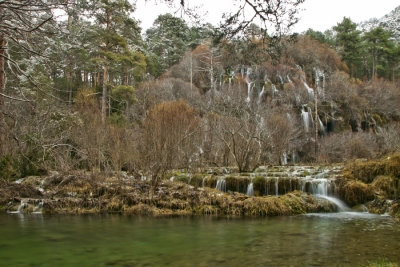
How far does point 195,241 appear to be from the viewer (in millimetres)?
8531

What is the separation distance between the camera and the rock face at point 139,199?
12906 mm

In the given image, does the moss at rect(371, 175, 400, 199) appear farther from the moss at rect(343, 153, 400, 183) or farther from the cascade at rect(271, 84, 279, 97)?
the cascade at rect(271, 84, 279, 97)

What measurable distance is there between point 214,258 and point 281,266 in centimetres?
133

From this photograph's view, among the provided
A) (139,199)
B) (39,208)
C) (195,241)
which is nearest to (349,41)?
(139,199)

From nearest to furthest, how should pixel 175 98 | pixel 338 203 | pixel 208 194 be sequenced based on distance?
pixel 208 194 → pixel 338 203 → pixel 175 98

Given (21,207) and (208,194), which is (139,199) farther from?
(21,207)

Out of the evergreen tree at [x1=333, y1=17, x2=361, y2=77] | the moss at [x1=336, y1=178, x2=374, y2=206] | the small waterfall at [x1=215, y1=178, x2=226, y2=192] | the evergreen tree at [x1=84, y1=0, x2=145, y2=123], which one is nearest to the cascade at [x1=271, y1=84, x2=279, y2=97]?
the evergreen tree at [x1=84, y1=0, x2=145, y2=123]

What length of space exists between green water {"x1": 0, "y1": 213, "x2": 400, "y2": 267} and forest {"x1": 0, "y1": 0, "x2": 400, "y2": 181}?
231 cm

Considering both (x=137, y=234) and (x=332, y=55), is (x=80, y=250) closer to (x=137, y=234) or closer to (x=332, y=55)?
(x=137, y=234)

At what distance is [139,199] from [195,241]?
560cm

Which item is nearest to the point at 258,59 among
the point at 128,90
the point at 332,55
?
the point at 128,90

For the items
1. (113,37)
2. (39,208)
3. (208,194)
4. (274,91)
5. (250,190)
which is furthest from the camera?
(274,91)

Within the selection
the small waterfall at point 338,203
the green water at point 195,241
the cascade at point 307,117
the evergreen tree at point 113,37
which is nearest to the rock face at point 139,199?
the small waterfall at point 338,203

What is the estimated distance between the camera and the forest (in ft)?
26.0
